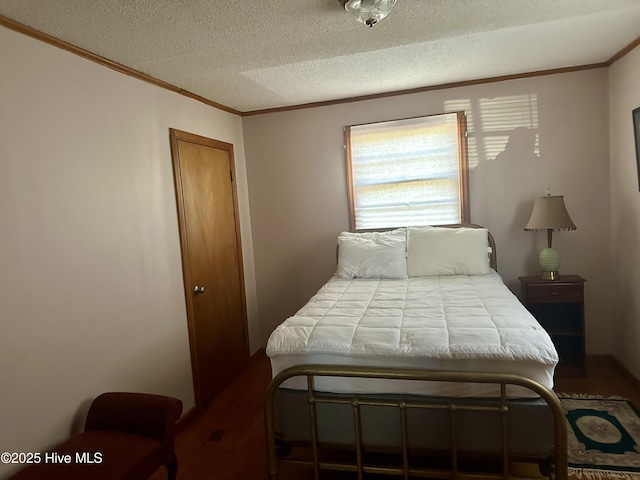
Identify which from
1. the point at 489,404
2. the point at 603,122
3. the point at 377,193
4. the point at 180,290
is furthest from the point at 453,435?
the point at 603,122

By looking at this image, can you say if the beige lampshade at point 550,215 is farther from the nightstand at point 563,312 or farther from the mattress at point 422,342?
the mattress at point 422,342

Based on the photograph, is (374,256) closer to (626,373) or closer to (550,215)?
(550,215)

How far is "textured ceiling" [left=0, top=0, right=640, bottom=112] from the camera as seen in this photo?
1750 mm

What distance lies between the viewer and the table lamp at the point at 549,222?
2832mm

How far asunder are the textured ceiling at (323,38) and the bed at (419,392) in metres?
1.47

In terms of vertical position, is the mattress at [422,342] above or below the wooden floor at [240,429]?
above

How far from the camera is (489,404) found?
1.53 metres

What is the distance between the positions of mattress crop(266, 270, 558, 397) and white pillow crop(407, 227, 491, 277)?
61 cm

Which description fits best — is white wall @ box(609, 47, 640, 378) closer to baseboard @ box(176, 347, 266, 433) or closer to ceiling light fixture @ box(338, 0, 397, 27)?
ceiling light fixture @ box(338, 0, 397, 27)

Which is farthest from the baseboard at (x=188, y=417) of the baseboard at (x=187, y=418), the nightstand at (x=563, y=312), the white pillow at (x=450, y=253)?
the nightstand at (x=563, y=312)

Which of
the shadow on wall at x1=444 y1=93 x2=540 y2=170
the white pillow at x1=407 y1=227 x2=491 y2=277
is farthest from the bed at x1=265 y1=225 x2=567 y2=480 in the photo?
the shadow on wall at x1=444 y1=93 x2=540 y2=170

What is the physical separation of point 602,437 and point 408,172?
7.19 ft

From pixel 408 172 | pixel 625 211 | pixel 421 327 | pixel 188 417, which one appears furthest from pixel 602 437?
pixel 188 417

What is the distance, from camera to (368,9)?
175 cm
